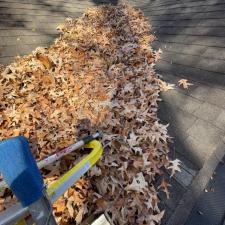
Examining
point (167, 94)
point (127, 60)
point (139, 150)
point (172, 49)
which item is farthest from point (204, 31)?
point (139, 150)

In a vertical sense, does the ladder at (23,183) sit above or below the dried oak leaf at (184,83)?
above

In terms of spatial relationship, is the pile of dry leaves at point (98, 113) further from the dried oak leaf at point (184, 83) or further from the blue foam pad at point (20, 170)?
the blue foam pad at point (20, 170)

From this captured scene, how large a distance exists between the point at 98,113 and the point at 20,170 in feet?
9.29

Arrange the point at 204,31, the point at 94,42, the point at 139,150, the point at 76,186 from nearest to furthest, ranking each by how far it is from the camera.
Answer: the point at 76,186 → the point at 139,150 → the point at 204,31 → the point at 94,42

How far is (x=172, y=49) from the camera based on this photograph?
5191 millimetres

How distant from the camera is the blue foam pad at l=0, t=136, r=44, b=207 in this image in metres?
0.99

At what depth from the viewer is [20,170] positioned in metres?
1.03

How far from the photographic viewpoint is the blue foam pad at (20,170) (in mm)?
992

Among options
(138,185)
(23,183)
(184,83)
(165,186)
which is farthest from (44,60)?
(23,183)

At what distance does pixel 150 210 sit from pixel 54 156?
1.25 m

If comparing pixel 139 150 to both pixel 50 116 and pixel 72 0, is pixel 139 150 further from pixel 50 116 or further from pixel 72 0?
pixel 72 0

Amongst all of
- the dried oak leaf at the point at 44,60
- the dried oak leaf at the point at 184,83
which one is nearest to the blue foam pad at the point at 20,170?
the dried oak leaf at the point at 184,83

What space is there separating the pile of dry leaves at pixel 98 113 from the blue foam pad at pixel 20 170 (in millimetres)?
1585

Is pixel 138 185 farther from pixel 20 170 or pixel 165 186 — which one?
pixel 20 170
